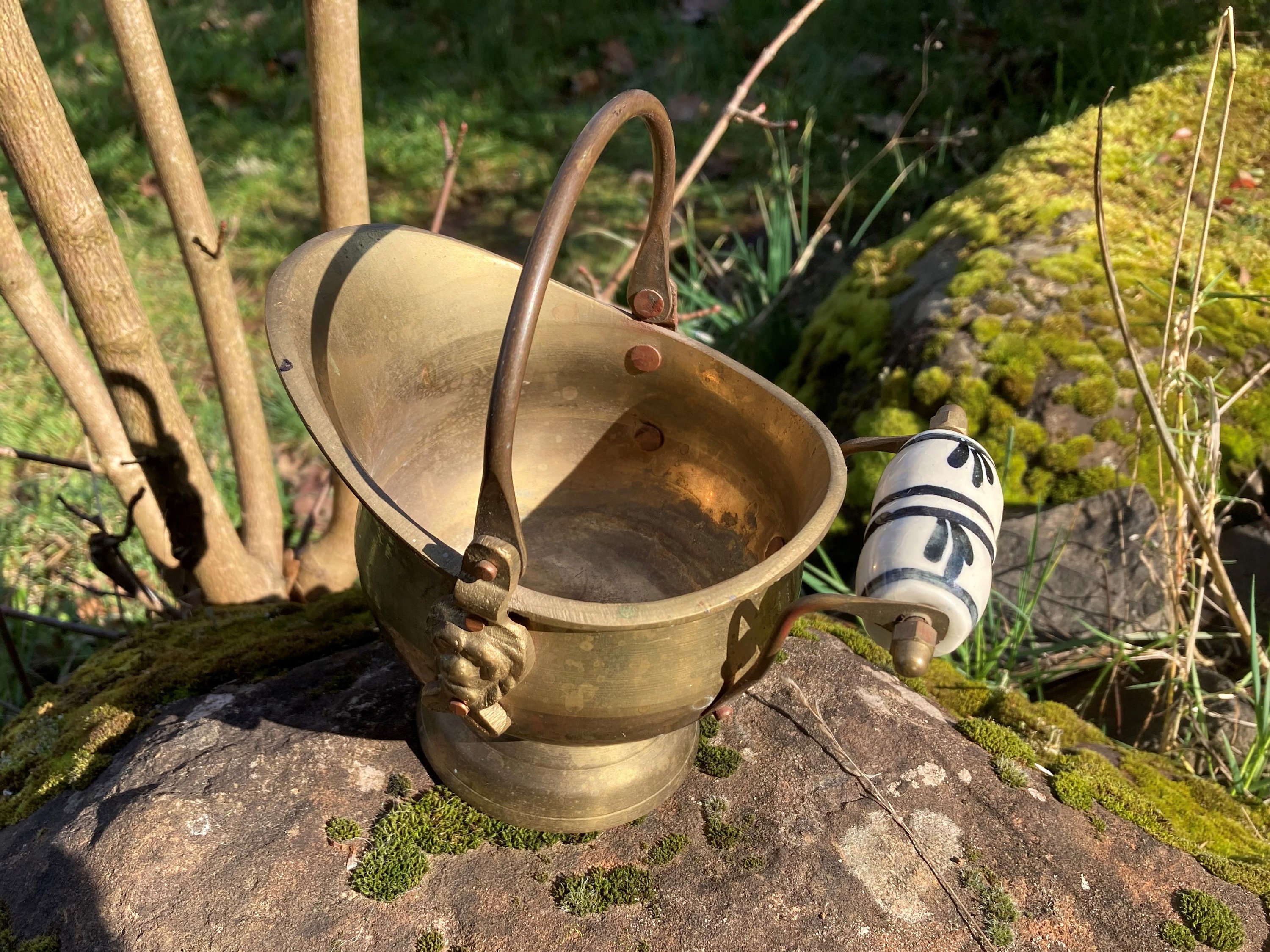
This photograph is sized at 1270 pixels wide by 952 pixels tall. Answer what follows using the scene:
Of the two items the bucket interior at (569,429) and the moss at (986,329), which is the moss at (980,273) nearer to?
the moss at (986,329)

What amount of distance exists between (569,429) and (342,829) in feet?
2.94

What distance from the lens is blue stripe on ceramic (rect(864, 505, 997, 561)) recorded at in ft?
4.74

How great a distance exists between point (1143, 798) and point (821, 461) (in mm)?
1084

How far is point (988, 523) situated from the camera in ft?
4.90

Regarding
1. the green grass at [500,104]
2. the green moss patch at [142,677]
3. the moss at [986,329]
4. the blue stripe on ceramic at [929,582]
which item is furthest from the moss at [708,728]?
the green grass at [500,104]

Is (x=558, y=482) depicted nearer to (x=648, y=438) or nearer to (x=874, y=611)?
(x=648, y=438)

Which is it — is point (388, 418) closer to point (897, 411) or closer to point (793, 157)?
point (897, 411)

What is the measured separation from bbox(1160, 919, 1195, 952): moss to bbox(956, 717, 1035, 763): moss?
0.37 meters

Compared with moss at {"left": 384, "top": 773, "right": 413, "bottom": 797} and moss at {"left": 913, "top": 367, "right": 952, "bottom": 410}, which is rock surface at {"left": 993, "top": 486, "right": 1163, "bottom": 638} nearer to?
moss at {"left": 913, "top": 367, "right": 952, "bottom": 410}

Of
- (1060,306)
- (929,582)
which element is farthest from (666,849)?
(1060,306)

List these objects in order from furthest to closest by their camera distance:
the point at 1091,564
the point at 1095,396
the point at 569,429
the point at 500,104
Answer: the point at 500,104, the point at 1095,396, the point at 1091,564, the point at 569,429

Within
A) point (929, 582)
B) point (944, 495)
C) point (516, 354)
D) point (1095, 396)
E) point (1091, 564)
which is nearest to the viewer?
point (516, 354)

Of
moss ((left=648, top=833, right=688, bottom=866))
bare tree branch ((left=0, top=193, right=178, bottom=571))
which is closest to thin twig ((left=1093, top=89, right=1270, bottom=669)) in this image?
moss ((left=648, top=833, right=688, bottom=866))

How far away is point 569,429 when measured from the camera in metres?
2.10
